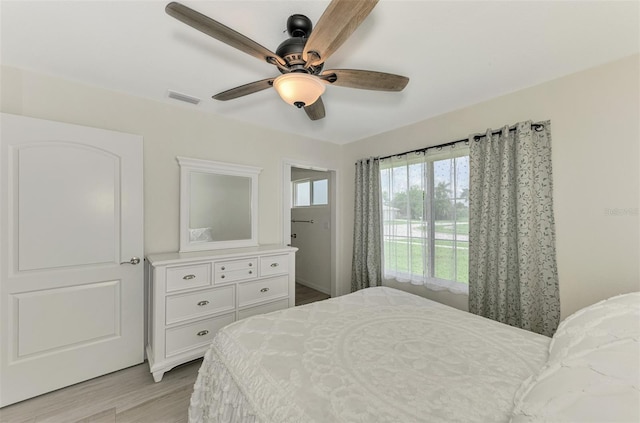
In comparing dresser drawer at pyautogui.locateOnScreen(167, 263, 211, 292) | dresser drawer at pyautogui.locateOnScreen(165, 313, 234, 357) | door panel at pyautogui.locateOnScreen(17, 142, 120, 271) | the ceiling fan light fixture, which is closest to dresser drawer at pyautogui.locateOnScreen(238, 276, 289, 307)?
dresser drawer at pyautogui.locateOnScreen(165, 313, 234, 357)

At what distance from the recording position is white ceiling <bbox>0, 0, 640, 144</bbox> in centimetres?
130

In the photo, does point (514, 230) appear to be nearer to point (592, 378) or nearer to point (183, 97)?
point (592, 378)

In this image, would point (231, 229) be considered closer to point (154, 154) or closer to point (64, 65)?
point (154, 154)

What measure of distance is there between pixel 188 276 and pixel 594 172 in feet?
10.4

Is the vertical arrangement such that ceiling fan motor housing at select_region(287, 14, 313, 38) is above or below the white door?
above

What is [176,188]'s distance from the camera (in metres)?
2.43

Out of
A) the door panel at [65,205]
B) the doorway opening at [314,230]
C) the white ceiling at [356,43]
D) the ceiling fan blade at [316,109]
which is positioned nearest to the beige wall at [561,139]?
the white ceiling at [356,43]

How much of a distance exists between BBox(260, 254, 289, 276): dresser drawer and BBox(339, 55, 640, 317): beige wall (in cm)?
234

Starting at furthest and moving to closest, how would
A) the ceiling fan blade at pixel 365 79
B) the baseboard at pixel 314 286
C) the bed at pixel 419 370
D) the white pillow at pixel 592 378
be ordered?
1. the baseboard at pixel 314 286
2. the ceiling fan blade at pixel 365 79
3. the bed at pixel 419 370
4. the white pillow at pixel 592 378

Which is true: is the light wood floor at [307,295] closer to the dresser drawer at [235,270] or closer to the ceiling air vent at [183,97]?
the dresser drawer at [235,270]

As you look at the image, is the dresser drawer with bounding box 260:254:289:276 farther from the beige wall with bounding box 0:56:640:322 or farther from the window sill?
the window sill

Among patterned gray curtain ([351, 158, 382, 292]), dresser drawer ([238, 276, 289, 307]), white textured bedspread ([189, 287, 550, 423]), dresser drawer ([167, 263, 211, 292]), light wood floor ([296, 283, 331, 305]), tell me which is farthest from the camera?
light wood floor ([296, 283, 331, 305])

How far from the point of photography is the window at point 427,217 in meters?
2.51

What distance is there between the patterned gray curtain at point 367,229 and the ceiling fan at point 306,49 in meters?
1.73
